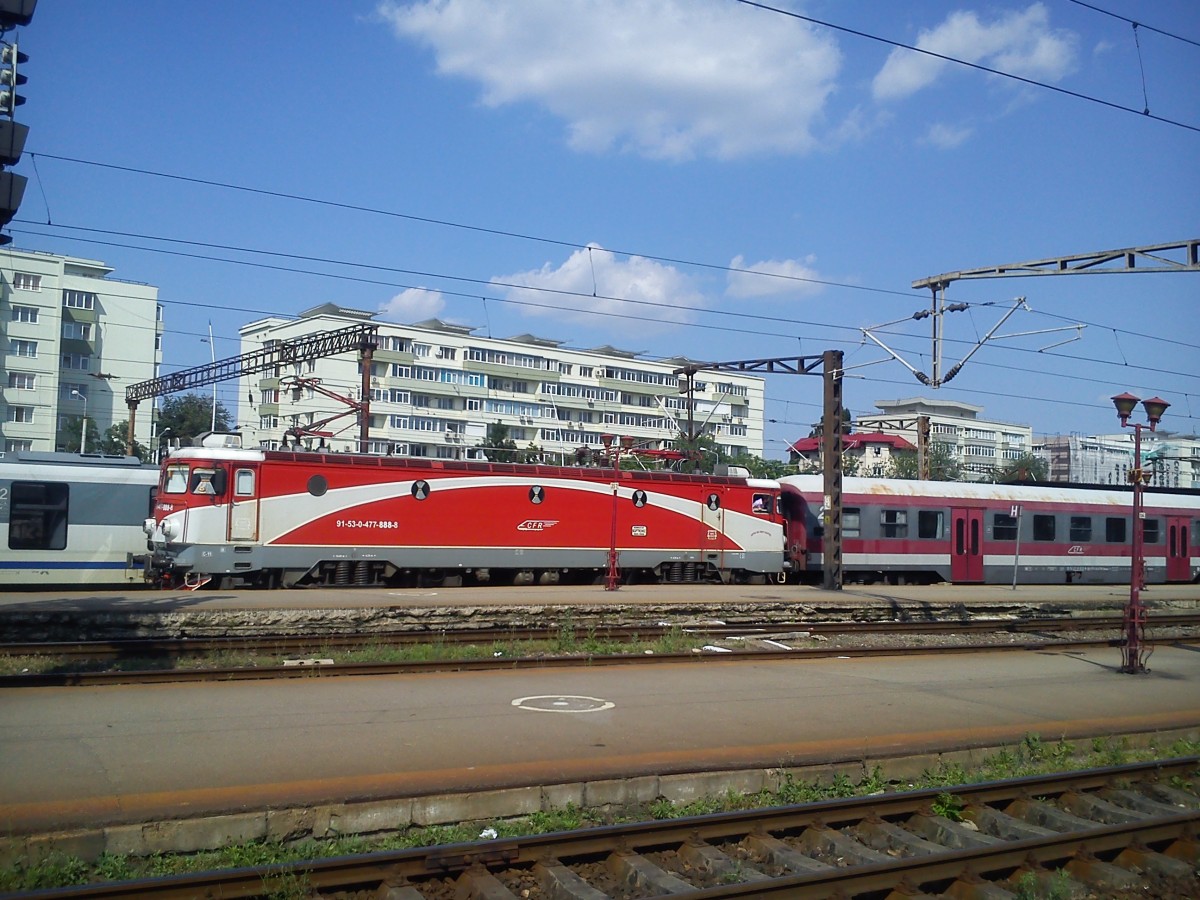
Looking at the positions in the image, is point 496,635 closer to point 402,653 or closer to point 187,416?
point 402,653

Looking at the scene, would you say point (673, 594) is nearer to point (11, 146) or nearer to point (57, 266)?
point (11, 146)

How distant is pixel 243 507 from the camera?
21438 mm

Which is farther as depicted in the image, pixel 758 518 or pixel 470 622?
pixel 758 518

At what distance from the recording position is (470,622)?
18141mm

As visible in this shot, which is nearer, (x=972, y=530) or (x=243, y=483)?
(x=243, y=483)

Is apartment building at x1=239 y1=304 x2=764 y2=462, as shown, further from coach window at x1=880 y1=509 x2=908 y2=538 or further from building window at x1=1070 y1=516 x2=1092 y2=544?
coach window at x1=880 y1=509 x2=908 y2=538

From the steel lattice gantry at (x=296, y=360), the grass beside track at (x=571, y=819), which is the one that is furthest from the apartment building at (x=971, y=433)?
the grass beside track at (x=571, y=819)

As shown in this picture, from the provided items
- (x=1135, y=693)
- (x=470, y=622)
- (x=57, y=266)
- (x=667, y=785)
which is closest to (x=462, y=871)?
(x=667, y=785)

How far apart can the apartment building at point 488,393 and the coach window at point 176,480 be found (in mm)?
37066

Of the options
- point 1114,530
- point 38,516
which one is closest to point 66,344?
point 38,516

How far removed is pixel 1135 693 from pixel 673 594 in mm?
11287

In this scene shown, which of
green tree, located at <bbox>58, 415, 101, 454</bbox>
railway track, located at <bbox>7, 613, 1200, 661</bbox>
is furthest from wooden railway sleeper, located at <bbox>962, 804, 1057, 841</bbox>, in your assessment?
green tree, located at <bbox>58, 415, 101, 454</bbox>

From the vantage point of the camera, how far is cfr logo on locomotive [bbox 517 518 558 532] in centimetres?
2506

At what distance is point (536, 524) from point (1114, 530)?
20.9 m
